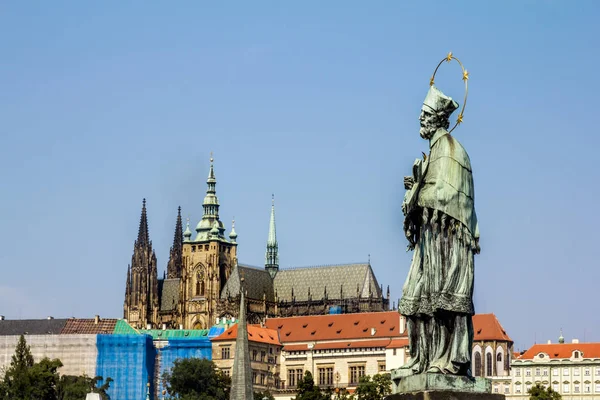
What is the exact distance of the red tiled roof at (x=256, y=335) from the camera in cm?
14852

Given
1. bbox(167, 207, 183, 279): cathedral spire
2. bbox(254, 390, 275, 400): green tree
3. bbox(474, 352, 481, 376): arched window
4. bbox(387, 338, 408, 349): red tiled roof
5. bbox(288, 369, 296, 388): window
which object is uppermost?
bbox(167, 207, 183, 279): cathedral spire

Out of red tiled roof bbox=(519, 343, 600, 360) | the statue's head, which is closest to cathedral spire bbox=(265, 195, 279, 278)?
red tiled roof bbox=(519, 343, 600, 360)

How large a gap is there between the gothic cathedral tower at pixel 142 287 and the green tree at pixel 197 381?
40722 millimetres

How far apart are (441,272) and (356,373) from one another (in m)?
136

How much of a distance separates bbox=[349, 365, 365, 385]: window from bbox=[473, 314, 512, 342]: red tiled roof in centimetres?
1444

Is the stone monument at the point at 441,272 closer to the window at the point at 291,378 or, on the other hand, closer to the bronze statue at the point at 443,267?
the bronze statue at the point at 443,267

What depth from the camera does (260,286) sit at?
17500 cm

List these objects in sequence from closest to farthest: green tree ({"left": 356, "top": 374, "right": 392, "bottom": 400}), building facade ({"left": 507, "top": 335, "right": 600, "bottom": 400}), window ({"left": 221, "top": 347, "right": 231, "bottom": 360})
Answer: green tree ({"left": 356, "top": 374, "right": 392, "bottom": 400}) → building facade ({"left": 507, "top": 335, "right": 600, "bottom": 400}) → window ({"left": 221, "top": 347, "right": 231, "bottom": 360})

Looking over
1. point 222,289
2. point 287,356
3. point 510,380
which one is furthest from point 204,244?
point 510,380

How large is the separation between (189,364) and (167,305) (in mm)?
46469

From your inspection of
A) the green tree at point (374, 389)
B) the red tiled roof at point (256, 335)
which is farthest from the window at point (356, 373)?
the green tree at point (374, 389)

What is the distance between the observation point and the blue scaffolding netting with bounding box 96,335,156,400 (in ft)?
459

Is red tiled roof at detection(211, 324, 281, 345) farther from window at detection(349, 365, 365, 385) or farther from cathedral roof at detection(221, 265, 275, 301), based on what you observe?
cathedral roof at detection(221, 265, 275, 301)

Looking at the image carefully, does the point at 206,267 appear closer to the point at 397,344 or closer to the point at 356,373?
the point at 356,373
